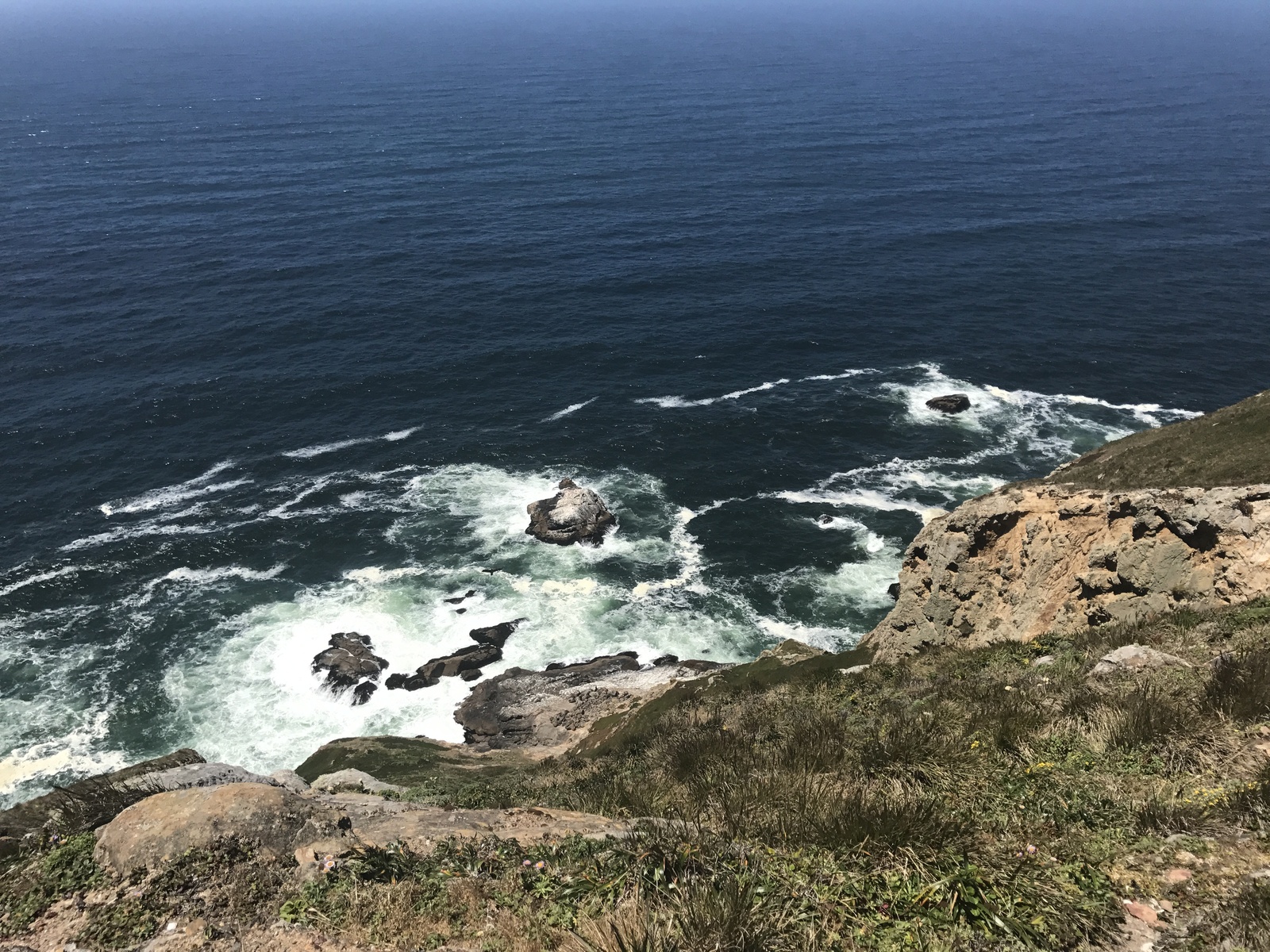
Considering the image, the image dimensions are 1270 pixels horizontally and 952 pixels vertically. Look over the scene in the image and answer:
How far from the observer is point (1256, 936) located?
845 cm

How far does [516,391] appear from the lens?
86.2 metres

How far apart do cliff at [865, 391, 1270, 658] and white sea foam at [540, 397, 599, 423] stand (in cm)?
4488

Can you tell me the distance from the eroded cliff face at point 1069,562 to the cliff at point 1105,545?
5 cm

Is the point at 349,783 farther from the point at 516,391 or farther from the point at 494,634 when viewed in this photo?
the point at 516,391

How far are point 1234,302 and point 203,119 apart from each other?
21141cm

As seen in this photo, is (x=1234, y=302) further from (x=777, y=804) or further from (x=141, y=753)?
(x=141, y=753)

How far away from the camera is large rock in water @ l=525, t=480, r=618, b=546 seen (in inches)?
2625

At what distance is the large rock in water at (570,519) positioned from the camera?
66688 millimetres

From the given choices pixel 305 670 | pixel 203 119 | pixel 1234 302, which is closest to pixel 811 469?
pixel 305 670

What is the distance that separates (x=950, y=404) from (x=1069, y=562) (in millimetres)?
47665

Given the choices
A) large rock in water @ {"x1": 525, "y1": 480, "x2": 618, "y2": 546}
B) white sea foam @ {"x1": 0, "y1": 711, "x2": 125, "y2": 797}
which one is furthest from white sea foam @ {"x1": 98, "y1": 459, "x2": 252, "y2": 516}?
large rock in water @ {"x1": 525, "y1": 480, "x2": 618, "y2": 546}

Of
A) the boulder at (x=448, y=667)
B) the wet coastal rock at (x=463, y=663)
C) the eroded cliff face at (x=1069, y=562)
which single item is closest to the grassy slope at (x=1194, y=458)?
the eroded cliff face at (x=1069, y=562)

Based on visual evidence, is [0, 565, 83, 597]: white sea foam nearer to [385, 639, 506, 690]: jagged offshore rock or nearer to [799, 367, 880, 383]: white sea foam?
[385, 639, 506, 690]: jagged offshore rock

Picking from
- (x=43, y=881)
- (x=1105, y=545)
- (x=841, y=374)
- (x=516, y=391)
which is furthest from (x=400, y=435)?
(x=43, y=881)
